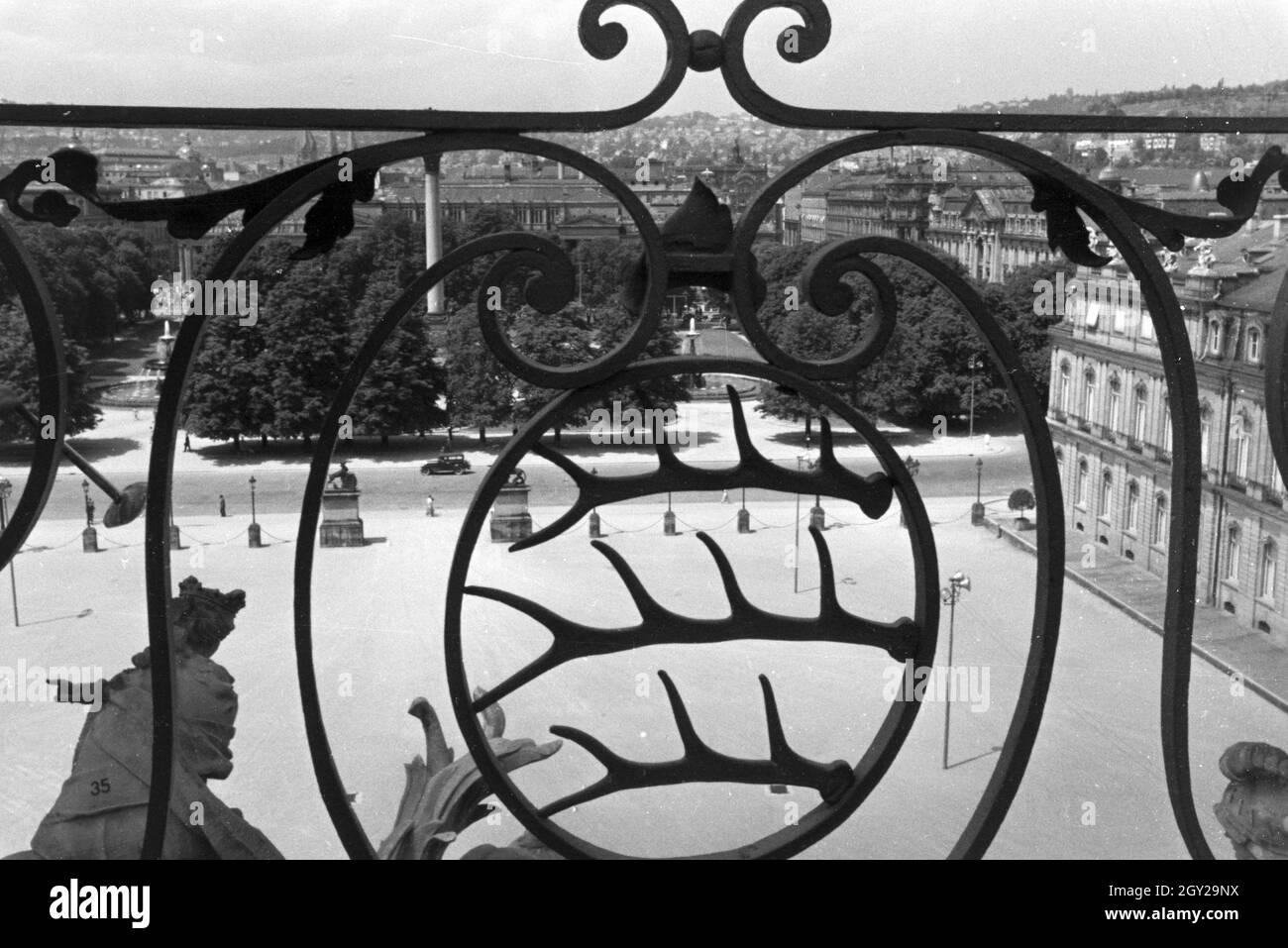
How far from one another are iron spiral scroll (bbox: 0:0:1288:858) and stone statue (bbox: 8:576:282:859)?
0.22ft

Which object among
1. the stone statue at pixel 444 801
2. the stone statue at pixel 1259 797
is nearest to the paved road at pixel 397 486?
the stone statue at pixel 444 801

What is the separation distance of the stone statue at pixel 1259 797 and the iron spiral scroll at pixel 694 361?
0.06m

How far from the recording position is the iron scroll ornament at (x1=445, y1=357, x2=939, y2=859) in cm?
121

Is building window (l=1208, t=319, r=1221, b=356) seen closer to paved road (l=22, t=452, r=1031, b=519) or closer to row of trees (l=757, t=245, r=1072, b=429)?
paved road (l=22, t=452, r=1031, b=519)

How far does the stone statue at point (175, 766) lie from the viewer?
4.27ft

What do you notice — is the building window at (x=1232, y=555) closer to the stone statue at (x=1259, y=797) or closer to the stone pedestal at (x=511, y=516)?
the stone pedestal at (x=511, y=516)

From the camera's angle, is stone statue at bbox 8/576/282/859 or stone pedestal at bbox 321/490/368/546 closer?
stone statue at bbox 8/576/282/859

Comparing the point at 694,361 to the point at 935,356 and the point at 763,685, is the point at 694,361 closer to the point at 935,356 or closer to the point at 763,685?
the point at 763,685

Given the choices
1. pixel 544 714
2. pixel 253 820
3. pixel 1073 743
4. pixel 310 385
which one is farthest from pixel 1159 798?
pixel 310 385

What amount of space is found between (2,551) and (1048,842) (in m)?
9.99

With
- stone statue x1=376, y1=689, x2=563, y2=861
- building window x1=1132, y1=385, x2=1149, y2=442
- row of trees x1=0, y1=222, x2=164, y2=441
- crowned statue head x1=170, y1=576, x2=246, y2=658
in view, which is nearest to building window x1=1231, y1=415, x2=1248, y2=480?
building window x1=1132, y1=385, x2=1149, y2=442

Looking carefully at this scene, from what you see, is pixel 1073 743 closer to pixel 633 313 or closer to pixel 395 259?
pixel 633 313

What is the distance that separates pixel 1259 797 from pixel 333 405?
2.89 feet

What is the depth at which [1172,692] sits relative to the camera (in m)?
1.33
